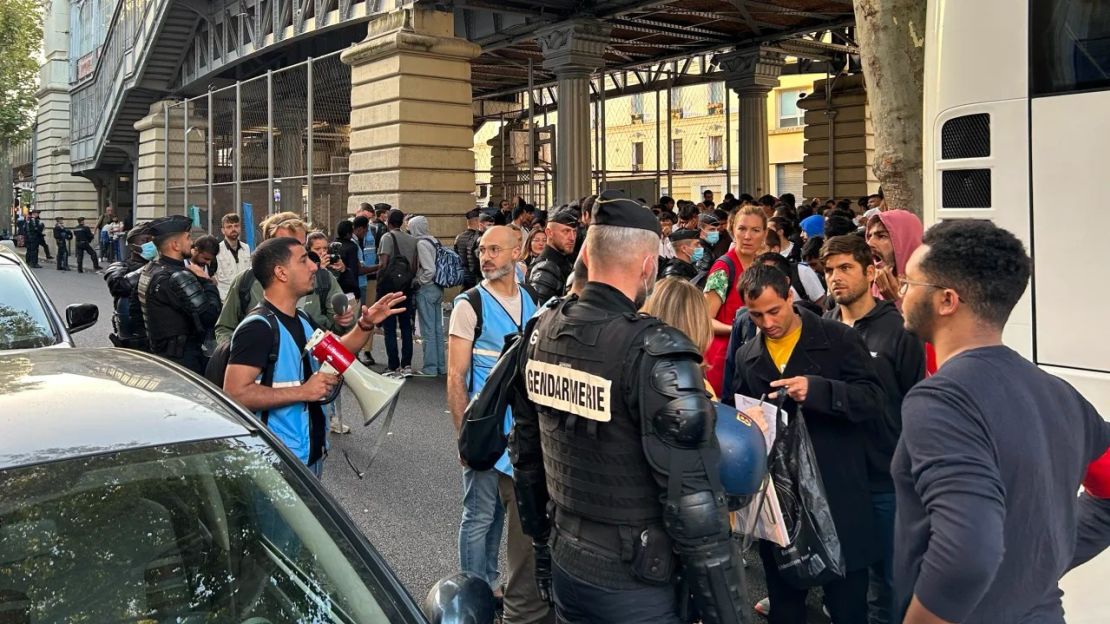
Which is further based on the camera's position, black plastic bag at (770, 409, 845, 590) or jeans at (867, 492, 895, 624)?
jeans at (867, 492, 895, 624)

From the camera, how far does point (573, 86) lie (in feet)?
55.6

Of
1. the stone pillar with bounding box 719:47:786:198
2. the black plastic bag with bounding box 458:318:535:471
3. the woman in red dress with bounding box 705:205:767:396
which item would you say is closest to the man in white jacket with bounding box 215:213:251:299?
the woman in red dress with bounding box 705:205:767:396

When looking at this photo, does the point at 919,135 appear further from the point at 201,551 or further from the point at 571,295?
the point at 201,551

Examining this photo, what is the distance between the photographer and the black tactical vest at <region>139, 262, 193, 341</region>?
19.7 ft

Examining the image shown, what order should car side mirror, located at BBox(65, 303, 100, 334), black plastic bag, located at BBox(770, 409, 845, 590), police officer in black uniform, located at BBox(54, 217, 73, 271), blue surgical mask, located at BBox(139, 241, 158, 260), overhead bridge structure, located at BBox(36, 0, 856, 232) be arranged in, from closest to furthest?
black plastic bag, located at BBox(770, 409, 845, 590) < car side mirror, located at BBox(65, 303, 100, 334) < blue surgical mask, located at BBox(139, 241, 158, 260) < overhead bridge structure, located at BBox(36, 0, 856, 232) < police officer in black uniform, located at BBox(54, 217, 73, 271)

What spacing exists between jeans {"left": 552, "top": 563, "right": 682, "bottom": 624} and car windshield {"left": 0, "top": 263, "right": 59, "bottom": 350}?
12.4 ft

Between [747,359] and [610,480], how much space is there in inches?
56.0

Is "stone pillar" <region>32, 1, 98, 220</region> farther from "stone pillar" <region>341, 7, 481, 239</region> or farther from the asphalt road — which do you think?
the asphalt road

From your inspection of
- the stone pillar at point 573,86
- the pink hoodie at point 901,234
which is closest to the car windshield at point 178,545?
the pink hoodie at point 901,234

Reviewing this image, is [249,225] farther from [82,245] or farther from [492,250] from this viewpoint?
[82,245]

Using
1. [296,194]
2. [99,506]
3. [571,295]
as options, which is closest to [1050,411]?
[571,295]

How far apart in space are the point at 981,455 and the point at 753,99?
773 inches

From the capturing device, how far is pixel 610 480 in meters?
2.52

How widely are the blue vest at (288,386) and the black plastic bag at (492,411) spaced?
97 cm
